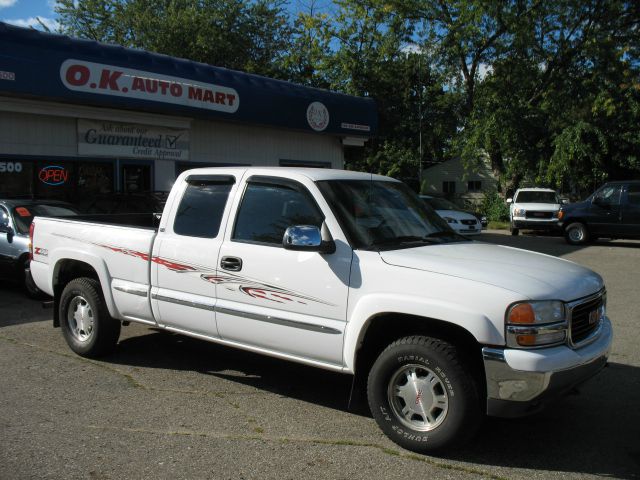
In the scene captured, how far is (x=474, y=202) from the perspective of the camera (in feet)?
131

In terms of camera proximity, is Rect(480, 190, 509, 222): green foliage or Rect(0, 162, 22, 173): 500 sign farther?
Rect(480, 190, 509, 222): green foliage

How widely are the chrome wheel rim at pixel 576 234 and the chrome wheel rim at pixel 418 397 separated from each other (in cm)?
1668

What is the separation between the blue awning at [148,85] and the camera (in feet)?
40.0

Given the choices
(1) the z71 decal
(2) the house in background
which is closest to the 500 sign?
(1) the z71 decal

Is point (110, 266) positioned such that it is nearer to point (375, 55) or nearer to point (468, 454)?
point (468, 454)

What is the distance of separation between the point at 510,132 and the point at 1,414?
29.6 meters

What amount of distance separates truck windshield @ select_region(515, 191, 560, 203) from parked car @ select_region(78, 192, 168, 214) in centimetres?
1514

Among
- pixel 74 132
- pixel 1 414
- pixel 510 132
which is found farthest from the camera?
pixel 510 132

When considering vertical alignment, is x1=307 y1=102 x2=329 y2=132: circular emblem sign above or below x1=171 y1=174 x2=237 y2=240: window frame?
above

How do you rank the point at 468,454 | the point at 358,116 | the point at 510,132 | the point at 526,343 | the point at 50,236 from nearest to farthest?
the point at 526,343
the point at 468,454
the point at 50,236
the point at 358,116
the point at 510,132

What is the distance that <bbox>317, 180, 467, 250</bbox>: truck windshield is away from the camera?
448cm

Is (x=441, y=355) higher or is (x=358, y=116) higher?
(x=358, y=116)

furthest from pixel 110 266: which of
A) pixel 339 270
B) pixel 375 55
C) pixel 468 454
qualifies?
pixel 375 55

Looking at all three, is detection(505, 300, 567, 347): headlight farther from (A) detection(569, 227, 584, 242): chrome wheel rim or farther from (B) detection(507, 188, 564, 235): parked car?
(B) detection(507, 188, 564, 235): parked car
